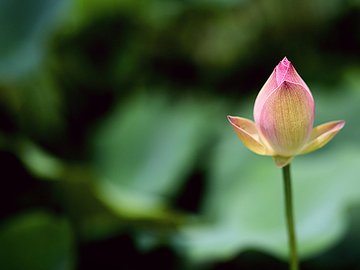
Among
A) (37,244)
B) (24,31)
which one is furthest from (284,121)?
(24,31)

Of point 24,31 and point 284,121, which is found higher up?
point 24,31

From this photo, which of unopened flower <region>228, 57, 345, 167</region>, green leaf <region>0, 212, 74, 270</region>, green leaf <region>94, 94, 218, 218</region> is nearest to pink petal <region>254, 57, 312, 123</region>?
unopened flower <region>228, 57, 345, 167</region>

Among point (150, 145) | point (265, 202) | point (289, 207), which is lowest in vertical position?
point (289, 207)

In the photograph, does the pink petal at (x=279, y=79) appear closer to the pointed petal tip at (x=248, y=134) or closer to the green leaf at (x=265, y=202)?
the pointed petal tip at (x=248, y=134)

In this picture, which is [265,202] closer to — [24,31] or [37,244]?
[37,244]

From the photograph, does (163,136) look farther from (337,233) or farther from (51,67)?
(337,233)

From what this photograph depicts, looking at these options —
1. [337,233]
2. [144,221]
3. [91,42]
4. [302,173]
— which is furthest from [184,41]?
[337,233]

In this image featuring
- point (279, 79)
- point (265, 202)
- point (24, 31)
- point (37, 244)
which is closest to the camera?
point (279, 79)
